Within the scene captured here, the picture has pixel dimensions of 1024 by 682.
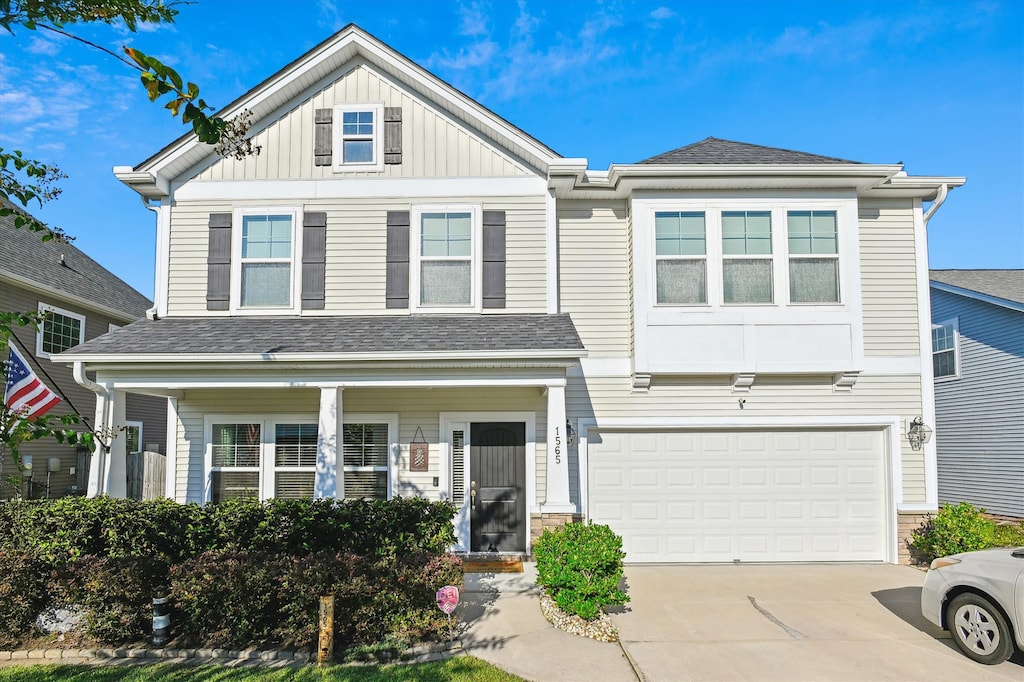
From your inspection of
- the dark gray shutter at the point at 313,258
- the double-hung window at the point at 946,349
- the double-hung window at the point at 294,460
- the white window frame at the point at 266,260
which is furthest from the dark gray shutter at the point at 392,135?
the double-hung window at the point at 946,349

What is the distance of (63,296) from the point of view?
14.9 meters

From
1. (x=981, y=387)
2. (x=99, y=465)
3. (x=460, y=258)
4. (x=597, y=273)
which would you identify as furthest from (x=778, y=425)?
(x=99, y=465)

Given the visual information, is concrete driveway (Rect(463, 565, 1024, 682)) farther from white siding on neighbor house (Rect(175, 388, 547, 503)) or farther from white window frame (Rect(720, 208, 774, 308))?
white window frame (Rect(720, 208, 774, 308))

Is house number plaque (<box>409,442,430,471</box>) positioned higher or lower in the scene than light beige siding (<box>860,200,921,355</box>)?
lower

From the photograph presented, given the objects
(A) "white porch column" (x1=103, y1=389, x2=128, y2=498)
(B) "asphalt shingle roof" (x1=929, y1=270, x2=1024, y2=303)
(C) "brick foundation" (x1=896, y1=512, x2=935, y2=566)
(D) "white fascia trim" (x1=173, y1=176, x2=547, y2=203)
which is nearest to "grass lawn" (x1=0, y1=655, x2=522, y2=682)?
(A) "white porch column" (x1=103, y1=389, x2=128, y2=498)

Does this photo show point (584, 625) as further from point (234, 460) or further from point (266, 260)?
point (266, 260)

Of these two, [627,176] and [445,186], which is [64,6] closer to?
[445,186]

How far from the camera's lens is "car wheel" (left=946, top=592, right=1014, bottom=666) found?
18.5 ft

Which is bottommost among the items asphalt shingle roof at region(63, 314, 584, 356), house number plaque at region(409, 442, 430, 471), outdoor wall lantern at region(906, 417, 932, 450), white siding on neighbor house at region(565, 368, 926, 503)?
house number plaque at region(409, 442, 430, 471)

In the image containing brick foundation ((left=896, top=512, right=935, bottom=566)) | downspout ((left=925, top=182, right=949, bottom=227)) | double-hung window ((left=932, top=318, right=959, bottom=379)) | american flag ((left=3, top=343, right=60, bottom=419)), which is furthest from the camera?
double-hung window ((left=932, top=318, right=959, bottom=379))

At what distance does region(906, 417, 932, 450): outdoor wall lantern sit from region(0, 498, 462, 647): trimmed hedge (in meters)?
7.35

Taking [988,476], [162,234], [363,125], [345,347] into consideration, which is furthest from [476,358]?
[988,476]

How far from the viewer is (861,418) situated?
977 cm

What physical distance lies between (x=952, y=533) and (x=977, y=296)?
718 cm
